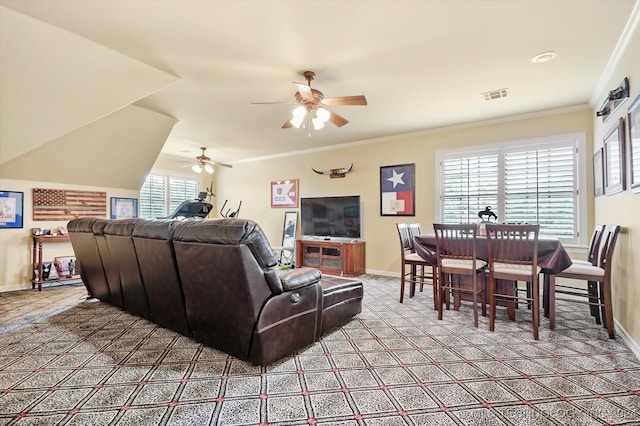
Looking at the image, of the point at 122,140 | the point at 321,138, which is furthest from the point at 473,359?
the point at 122,140

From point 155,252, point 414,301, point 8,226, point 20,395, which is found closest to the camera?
point 20,395

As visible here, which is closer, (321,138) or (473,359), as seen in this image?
(473,359)

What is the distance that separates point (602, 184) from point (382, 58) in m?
2.98

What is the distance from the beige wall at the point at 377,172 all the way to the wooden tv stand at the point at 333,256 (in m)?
0.31

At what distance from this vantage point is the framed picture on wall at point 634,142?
2404 millimetres

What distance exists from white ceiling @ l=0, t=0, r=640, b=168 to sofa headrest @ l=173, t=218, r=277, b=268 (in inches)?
63.5

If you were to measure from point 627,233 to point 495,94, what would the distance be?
6.91 feet

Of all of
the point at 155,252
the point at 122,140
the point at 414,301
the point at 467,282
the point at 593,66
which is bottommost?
the point at 414,301

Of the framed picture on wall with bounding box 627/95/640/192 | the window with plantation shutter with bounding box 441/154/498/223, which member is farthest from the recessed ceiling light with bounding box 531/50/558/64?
the window with plantation shutter with bounding box 441/154/498/223

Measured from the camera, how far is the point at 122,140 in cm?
488

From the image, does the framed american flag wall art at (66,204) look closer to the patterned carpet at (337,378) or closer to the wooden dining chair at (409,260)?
the patterned carpet at (337,378)

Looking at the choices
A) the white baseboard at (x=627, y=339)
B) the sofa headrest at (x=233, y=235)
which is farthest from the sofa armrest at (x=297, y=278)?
the white baseboard at (x=627, y=339)

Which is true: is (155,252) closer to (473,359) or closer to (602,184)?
(473,359)

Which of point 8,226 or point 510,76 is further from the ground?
point 510,76
